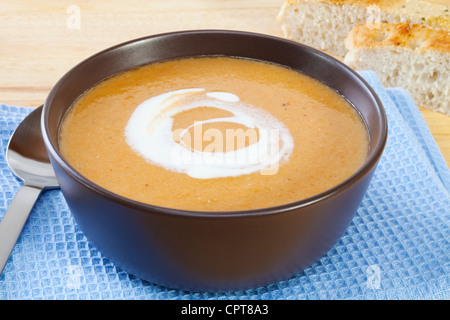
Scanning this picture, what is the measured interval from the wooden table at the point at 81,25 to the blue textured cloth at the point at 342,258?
0.57m

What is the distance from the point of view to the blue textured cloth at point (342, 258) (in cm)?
108

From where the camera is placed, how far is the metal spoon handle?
1131 mm

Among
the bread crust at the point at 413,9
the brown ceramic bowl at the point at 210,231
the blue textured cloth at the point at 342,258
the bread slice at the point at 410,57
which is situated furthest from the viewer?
the bread crust at the point at 413,9

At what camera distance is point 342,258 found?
1161 millimetres

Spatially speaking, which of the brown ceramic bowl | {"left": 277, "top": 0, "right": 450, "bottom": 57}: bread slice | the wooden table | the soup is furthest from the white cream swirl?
{"left": 277, "top": 0, "right": 450, "bottom": 57}: bread slice

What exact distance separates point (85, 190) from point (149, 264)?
0.55 ft

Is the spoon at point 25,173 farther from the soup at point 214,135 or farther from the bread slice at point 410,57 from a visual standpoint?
the bread slice at point 410,57

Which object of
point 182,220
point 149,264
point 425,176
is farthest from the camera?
point 425,176

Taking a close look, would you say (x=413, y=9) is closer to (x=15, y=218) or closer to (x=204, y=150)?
(x=204, y=150)

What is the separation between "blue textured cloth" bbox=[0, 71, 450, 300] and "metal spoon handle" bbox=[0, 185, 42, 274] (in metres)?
0.02

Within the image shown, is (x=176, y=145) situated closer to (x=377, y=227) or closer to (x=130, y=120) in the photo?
(x=130, y=120)

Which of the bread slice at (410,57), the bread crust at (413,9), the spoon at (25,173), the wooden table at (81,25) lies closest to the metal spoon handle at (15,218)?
the spoon at (25,173)

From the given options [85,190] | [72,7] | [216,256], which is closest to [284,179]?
[216,256]

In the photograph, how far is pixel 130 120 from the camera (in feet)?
4.12
